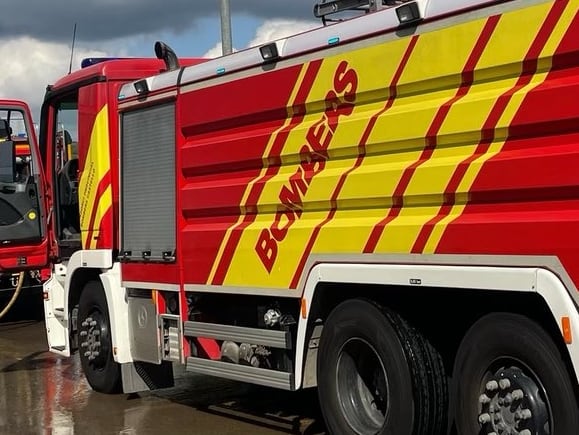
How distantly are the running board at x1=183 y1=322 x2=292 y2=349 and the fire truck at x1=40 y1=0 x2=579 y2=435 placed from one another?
2 cm

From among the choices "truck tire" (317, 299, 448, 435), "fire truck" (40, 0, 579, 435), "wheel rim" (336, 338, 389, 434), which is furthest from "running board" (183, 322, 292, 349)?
"wheel rim" (336, 338, 389, 434)

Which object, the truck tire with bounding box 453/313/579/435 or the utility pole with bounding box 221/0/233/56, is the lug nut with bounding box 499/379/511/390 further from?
the utility pole with bounding box 221/0/233/56

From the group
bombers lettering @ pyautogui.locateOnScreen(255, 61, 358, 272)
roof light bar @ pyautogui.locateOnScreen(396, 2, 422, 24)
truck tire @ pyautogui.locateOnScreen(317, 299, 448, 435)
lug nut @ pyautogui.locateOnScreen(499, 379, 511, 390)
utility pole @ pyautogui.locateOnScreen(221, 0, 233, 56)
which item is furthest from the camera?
utility pole @ pyautogui.locateOnScreen(221, 0, 233, 56)

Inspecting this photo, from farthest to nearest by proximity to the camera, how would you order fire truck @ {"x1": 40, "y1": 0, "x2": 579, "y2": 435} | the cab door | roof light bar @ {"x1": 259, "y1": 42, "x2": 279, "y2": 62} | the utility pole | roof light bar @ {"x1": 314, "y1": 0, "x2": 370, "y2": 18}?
the cab door < the utility pole < roof light bar @ {"x1": 259, "y1": 42, "x2": 279, "y2": 62} < roof light bar @ {"x1": 314, "y1": 0, "x2": 370, "y2": 18} < fire truck @ {"x1": 40, "y1": 0, "x2": 579, "y2": 435}

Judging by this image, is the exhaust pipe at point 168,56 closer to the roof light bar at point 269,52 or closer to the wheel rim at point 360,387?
the roof light bar at point 269,52

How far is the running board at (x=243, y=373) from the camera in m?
5.91

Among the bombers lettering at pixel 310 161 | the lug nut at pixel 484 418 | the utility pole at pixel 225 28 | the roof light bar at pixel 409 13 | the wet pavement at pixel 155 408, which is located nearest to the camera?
the lug nut at pixel 484 418

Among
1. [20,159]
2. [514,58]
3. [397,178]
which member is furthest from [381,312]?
[20,159]

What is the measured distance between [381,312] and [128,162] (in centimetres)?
317

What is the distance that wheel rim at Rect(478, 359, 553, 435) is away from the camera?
4.33 meters

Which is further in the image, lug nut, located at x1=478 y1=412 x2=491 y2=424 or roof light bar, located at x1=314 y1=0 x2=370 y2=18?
roof light bar, located at x1=314 y1=0 x2=370 y2=18

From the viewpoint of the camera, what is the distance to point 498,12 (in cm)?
447

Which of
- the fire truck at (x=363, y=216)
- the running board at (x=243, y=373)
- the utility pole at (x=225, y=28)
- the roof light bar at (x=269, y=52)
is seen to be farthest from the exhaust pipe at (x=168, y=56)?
the utility pole at (x=225, y=28)

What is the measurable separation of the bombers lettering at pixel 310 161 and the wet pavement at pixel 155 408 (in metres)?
1.48
